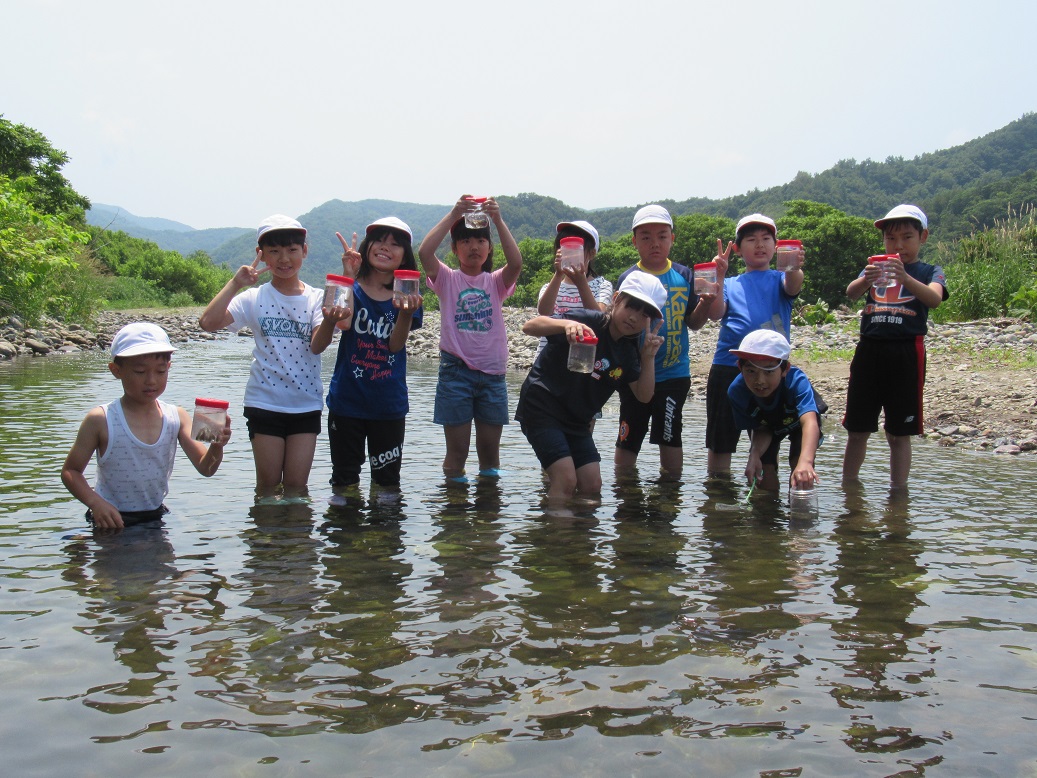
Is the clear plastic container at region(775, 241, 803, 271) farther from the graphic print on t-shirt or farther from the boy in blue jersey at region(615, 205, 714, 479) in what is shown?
the graphic print on t-shirt

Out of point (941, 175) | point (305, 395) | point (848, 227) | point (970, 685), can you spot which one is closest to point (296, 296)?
point (305, 395)

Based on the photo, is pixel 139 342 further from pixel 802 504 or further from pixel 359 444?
pixel 802 504

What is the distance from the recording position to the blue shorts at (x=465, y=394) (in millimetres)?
6352

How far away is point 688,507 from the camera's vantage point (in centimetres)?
610

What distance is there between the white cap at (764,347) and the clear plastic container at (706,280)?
0.53 m

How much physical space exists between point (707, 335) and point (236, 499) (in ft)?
61.7

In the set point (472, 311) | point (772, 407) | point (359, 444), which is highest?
point (472, 311)

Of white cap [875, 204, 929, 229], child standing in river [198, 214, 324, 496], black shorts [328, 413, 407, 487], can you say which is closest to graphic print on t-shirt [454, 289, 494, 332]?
black shorts [328, 413, 407, 487]

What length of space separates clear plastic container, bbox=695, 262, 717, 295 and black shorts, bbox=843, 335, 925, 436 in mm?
1318

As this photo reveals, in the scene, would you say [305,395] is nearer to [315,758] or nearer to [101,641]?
[101,641]

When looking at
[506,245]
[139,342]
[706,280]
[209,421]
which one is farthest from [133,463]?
[706,280]

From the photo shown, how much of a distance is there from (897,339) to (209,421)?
4.82m

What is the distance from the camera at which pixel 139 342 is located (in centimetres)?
463

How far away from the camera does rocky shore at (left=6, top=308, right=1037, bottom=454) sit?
9852 mm
